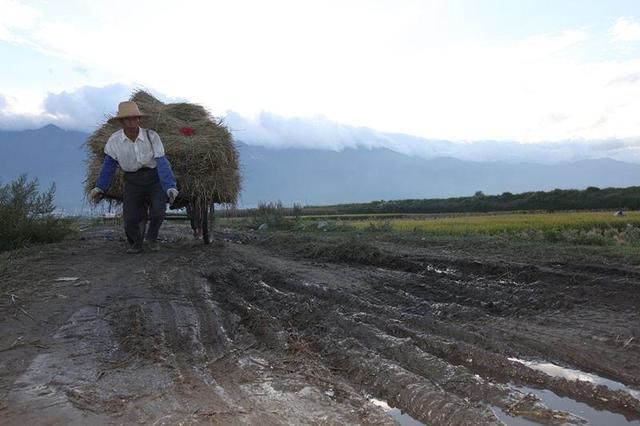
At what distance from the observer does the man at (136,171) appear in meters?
7.08

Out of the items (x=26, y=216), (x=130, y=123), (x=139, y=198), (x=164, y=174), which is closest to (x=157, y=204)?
(x=139, y=198)

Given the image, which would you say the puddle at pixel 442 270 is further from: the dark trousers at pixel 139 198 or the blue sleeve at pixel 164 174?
the dark trousers at pixel 139 198

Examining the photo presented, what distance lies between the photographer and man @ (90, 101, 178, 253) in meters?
7.08

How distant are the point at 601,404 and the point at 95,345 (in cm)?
295

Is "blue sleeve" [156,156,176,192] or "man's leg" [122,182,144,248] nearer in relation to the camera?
"blue sleeve" [156,156,176,192]

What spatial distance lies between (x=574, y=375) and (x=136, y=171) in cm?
605

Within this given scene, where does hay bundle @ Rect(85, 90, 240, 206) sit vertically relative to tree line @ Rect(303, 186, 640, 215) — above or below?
above

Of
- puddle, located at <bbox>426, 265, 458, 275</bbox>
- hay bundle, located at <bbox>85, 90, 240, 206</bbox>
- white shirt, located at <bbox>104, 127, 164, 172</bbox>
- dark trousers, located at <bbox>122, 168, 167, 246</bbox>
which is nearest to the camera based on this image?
puddle, located at <bbox>426, 265, 458, 275</bbox>

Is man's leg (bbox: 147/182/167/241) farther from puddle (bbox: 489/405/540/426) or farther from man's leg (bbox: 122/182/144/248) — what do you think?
puddle (bbox: 489/405/540/426)

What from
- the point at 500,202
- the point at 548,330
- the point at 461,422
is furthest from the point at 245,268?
the point at 500,202

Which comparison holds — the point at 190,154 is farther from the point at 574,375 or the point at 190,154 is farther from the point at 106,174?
the point at 574,375

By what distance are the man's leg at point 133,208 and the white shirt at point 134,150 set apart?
332 millimetres

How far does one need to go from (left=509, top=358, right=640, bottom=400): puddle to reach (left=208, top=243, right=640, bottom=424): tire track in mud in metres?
0.09

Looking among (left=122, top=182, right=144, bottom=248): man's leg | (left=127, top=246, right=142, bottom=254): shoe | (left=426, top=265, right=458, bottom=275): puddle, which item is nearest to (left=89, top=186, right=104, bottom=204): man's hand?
(left=122, top=182, right=144, bottom=248): man's leg
